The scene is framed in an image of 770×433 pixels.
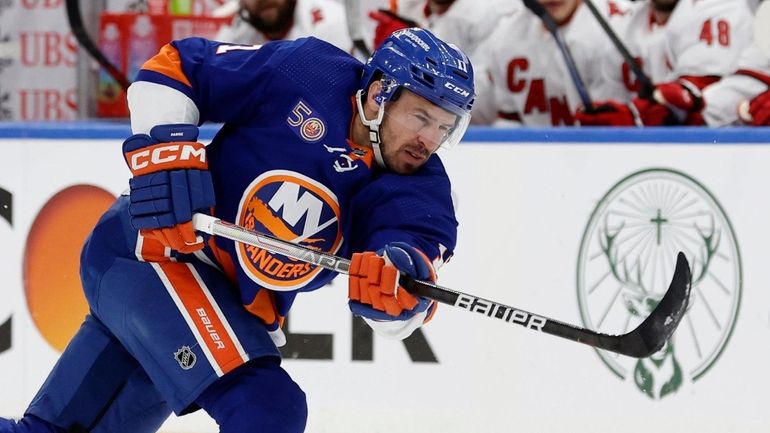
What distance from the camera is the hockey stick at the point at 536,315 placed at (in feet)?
7.41

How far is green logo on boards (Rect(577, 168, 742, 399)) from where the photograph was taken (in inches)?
138

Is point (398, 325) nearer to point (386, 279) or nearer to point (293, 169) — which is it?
point (386, 279)

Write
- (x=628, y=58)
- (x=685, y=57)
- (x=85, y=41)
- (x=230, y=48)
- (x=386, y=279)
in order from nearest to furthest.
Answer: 1. (x=386, y=279)
2. (x=230, y=48)
3. (x=685, y=57)
4. (x=628, y=58)
5. (x=85, y=41)

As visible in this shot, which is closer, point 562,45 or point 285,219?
point 285,219

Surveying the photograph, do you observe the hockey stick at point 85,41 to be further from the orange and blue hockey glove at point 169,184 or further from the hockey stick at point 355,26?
the orange and blue hockey glove at point 169,184

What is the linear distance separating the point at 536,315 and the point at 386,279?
0.95 feet

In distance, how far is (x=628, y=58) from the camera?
4.16m

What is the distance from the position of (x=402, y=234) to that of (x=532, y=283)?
49.8 inches

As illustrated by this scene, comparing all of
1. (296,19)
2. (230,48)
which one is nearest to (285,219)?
(230,48)

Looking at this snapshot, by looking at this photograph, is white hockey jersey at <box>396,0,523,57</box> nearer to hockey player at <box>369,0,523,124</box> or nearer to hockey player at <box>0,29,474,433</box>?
hockey player at <box>369,0,523,124</box>

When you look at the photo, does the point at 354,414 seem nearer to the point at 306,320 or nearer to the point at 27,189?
the point at 306,320

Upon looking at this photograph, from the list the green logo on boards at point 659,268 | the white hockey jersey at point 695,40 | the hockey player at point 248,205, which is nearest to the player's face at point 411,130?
the hockey player at point 248,205

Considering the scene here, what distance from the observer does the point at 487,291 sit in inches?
142

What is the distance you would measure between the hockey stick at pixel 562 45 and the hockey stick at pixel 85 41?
5.51 ft
